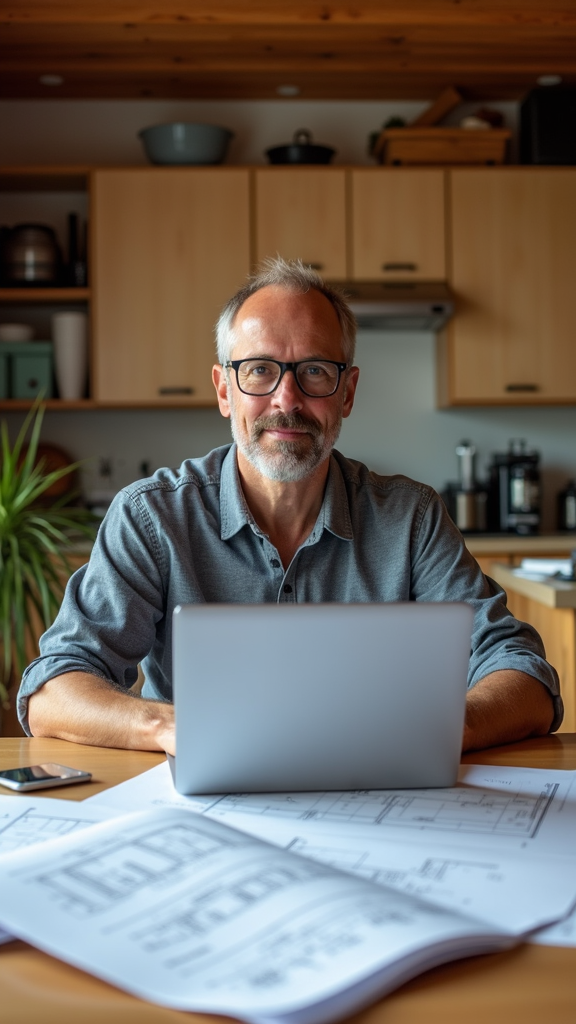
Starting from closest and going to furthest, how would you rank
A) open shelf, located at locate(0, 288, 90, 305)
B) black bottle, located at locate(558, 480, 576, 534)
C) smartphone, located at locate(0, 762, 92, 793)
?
smartphone, located at locate(0, 762, 92, 793)
open shelf, located at locate(0, 288, 90, 305)
black bottle, located at locate(558, 480, 576, 534)

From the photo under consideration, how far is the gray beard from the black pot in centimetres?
269

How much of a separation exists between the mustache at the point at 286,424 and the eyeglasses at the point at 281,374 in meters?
0.04

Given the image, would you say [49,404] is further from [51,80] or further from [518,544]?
[518,544]

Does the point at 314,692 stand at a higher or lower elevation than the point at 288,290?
lower

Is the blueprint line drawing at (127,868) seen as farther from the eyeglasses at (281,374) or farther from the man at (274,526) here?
the eyeglasses at (281,374)

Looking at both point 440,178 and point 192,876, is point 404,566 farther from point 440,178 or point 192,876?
point 440,178

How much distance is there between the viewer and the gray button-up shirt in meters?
1.49

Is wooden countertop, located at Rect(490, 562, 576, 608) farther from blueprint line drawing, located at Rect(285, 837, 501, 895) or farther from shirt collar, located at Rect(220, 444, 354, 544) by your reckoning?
blueprint line drawing, located at Rect(285, 837, 501, 895)

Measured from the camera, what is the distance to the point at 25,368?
3996 millimetres

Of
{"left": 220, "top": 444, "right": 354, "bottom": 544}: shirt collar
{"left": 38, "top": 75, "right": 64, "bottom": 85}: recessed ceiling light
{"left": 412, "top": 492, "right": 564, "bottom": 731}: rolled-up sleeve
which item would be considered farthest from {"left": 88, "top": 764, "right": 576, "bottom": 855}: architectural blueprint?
{"left": 38, "top": 75, "right": 64, "bottom": 85}: recessed ceiling light

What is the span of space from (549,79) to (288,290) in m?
3.04

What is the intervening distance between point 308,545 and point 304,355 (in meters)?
0.30

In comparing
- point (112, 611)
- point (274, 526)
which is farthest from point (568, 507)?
point (112, 611)

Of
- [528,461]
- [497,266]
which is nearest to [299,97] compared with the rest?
[497,266]
